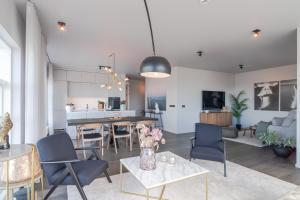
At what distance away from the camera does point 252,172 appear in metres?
2.97

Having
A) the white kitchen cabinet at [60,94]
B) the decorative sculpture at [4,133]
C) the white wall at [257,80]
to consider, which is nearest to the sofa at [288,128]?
the white wall at [257,80]

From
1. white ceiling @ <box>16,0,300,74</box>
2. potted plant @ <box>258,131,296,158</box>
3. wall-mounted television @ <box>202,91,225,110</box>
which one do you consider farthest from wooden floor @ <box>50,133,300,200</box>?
white ceiling @ <box>16,0,300,74</box>

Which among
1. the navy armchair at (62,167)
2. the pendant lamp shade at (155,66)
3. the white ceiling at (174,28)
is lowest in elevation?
the navy armchair at (62,167)

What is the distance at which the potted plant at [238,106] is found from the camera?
771 cm

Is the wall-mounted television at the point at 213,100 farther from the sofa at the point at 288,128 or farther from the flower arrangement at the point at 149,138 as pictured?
the flower arrangement at the point at 149,138

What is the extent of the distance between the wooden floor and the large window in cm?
146

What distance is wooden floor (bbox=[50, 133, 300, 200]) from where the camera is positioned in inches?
112

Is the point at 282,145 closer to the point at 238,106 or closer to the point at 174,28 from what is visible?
the point at 174,28

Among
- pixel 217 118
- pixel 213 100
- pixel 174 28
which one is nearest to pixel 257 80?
pixel 213 100

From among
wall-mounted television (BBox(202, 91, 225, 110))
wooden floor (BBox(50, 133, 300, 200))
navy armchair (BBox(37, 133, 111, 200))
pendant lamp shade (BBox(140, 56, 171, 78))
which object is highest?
pendant lamp shade (BBox(140, 56, 171, 78))

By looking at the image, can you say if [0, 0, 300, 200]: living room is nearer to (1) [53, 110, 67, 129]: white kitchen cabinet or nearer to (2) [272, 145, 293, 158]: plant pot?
(2) [272, 145, 293, 158]: plant pot

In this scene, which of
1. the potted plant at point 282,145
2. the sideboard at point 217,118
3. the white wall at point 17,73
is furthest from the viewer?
the sideboard at point 217,118

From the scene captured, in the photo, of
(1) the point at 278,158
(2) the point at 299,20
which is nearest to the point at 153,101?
(1) the point at 278,158

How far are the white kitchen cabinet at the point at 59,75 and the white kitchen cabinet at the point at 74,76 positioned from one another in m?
0.16
